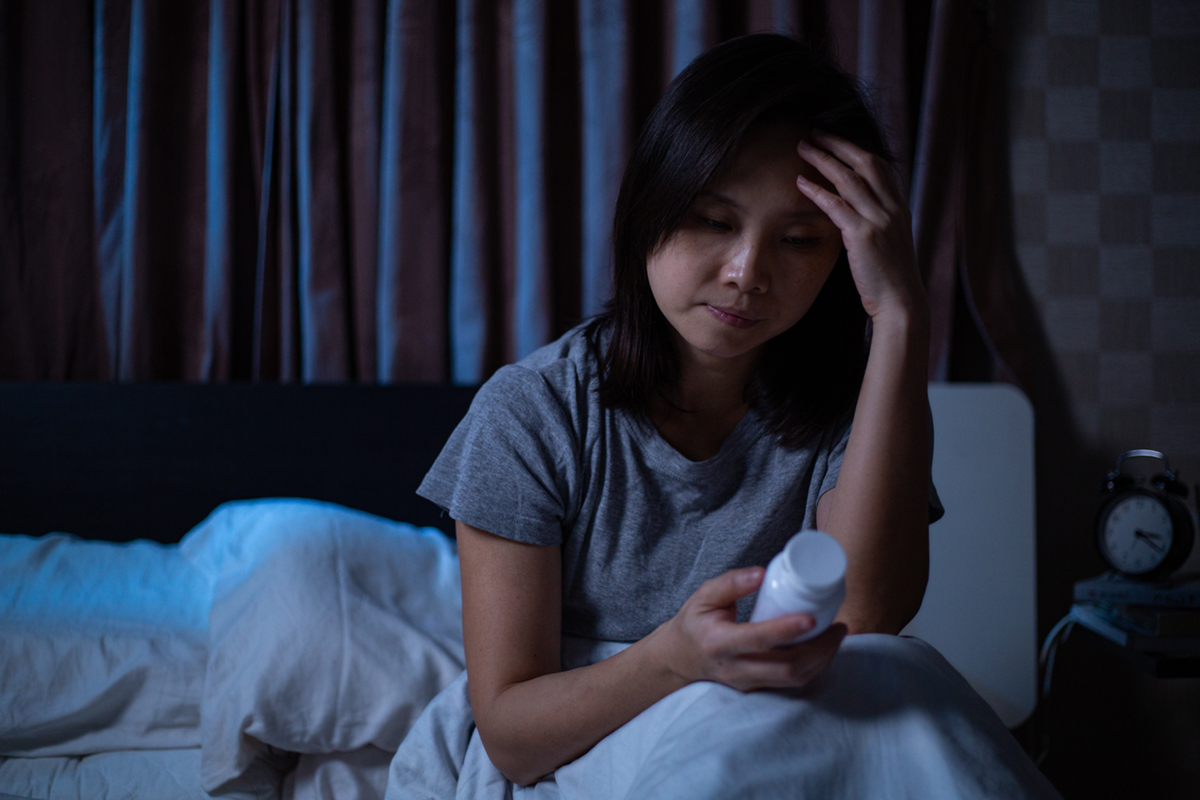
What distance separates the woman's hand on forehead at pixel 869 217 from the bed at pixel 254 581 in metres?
0.68

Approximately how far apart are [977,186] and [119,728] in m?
1.72

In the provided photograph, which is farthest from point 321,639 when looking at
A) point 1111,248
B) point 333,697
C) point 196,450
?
point 1111,248

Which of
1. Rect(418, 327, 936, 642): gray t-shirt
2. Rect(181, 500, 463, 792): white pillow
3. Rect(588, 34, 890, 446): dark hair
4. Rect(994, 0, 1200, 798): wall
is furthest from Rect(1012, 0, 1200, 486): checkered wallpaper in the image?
Rect(181, 500, 463, 792): white pillow

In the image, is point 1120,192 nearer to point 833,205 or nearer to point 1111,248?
point 1111,248

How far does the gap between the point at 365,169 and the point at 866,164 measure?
1.11 metres

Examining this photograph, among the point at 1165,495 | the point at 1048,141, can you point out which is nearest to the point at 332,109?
the point at 1048,141

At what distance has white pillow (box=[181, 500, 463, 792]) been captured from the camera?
90 centimetres

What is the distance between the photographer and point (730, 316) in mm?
691

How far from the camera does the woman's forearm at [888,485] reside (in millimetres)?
703

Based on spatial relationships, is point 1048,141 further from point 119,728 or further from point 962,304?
point 119,728

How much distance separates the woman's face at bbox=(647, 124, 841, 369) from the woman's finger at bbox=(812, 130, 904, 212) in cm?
3

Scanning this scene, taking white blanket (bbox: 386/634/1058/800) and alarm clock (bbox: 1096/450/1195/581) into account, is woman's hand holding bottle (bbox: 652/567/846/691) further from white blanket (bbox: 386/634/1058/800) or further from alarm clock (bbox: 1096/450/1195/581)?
alarm clock (bbox: 1096/450/1195/581)

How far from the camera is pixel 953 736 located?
1.76ft

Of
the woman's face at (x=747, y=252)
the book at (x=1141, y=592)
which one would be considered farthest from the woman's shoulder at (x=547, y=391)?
the book at (x=1141, y=592)
